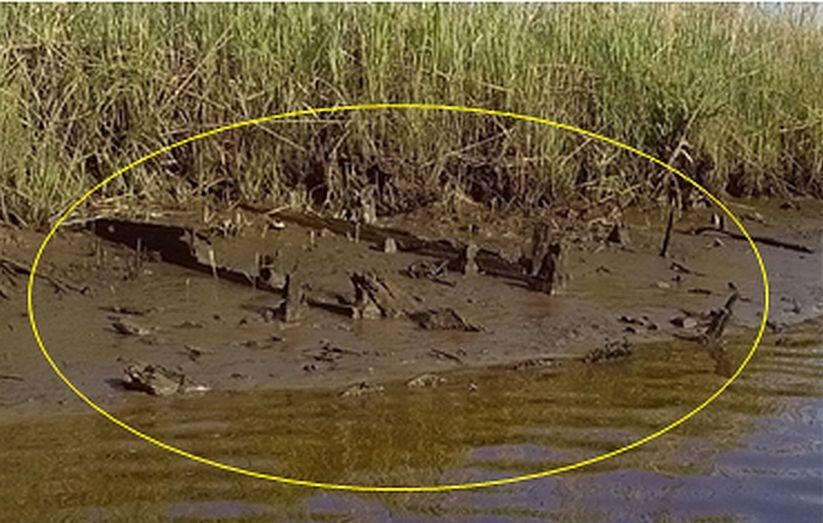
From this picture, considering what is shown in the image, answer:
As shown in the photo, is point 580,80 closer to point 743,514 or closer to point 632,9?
point 632,9

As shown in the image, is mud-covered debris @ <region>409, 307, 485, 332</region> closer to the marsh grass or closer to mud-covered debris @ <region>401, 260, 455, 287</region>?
mud-covered debris @ <region>401, 260, 455, 287</region>

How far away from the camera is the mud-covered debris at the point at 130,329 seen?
5.50 meters

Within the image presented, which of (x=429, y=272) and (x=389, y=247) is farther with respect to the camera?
(x=389, y=247)

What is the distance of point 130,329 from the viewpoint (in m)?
5.50

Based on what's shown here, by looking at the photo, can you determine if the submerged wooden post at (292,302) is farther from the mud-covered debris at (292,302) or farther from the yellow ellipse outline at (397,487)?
the yellow ellipse outline at (397,487)

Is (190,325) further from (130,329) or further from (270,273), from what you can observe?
(270,273)

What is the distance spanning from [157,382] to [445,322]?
1490mm

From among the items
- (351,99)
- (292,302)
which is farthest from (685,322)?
(351,99)

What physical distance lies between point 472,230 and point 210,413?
109 inches

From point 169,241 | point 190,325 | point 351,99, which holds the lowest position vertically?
point 190,325

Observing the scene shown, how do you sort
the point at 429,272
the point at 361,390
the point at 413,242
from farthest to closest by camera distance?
the point at 413,242
the point at 429,272
the point at 361,390

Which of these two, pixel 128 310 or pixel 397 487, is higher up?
pixel 397 487

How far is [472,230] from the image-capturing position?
7.16 m

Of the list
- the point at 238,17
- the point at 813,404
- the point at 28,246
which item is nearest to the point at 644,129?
the point at 238,17
